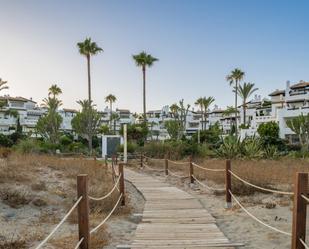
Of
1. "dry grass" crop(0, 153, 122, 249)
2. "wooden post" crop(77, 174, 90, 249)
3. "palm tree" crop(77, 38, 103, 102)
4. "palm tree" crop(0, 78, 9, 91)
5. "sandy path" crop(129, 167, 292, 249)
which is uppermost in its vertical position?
"palm tree" crop(77, 38, 103, 102)

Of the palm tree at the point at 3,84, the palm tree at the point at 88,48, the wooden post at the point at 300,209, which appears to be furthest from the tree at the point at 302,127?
the wooden post at the point at 300,209

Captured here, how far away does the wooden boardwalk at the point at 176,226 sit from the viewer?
7141mm

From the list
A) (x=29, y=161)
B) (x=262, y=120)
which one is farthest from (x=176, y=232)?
(x=262, y=120)

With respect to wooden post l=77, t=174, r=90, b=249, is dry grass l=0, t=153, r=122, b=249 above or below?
below

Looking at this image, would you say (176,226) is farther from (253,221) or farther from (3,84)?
(3,84)

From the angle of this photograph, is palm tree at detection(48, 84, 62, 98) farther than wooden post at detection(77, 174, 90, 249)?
Yes

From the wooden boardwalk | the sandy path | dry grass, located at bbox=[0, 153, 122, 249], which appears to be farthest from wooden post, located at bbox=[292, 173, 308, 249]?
dry grass, located at bbox=[0, 153, 122, 249]

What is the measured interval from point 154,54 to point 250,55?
35.1m

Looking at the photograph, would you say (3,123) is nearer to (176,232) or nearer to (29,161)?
(29,161)

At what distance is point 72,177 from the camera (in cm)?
1457

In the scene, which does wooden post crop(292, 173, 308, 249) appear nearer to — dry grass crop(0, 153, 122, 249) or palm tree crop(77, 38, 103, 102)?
dry grass crop(0, 153, 122, 249)

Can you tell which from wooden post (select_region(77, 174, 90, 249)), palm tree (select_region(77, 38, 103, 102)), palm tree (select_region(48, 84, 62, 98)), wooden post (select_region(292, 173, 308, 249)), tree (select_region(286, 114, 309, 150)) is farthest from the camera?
palm tree (select_region(48, 84, 62, 98))

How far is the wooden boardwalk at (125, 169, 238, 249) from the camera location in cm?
714

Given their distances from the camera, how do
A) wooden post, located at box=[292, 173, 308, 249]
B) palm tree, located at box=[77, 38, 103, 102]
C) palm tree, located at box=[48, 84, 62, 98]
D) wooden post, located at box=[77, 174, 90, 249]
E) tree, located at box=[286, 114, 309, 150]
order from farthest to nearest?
1. palm tree, located at box=[48, 84, 62, 98]
2. palm tree, located at box=[77, 38, 103, 102]
3. tree, located at box=[286, 114, 309, 150]
4. wooden post, located at box=[77, 174, 90, 249]
5. wooden post, located at box=[292, 173, 308, 249]
